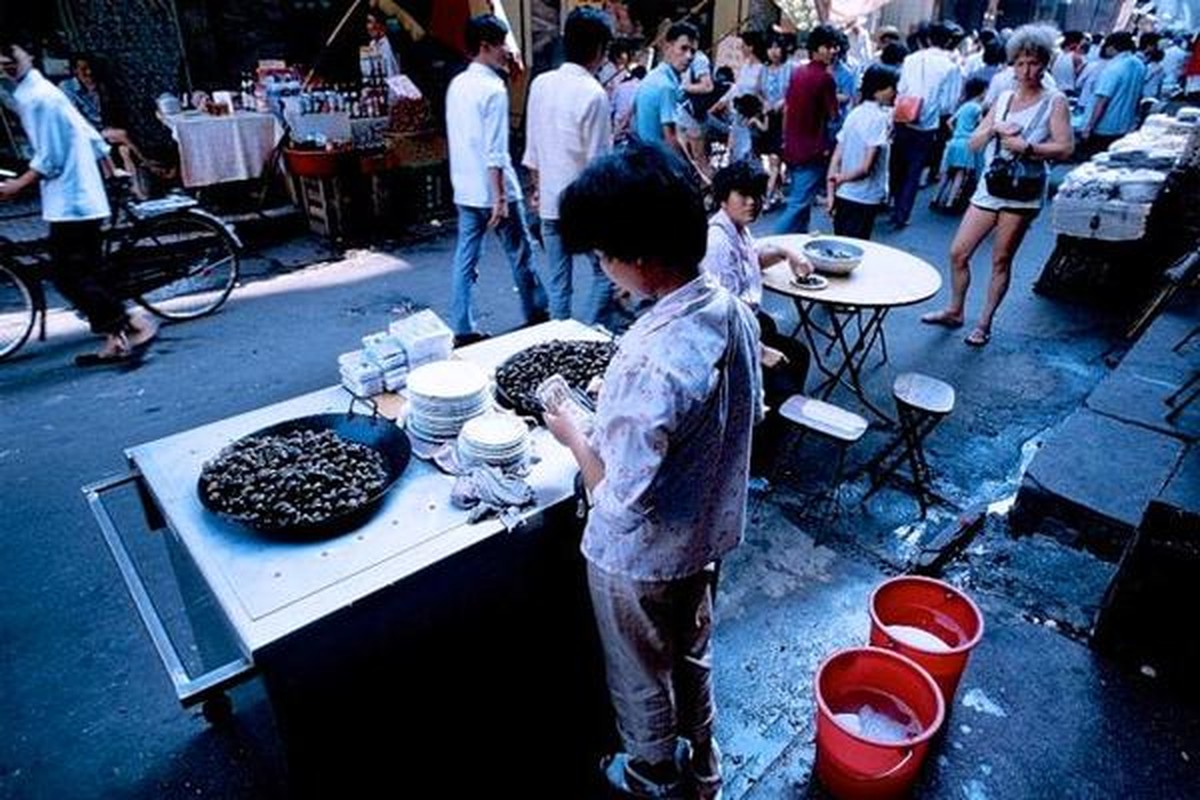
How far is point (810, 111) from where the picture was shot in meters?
6.79

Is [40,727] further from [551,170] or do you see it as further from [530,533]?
[551,170]

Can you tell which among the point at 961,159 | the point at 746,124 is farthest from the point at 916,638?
the point at 961,159

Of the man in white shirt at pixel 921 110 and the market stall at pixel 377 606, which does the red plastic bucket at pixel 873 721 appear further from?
→ the man in white shirt at pixel 921 110

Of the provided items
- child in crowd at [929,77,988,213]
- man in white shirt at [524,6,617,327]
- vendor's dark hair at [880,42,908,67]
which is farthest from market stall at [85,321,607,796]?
child in crowd at [929,77,988,213]

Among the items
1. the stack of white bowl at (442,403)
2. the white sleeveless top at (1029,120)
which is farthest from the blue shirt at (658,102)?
the stack of white bowl at (442,403)

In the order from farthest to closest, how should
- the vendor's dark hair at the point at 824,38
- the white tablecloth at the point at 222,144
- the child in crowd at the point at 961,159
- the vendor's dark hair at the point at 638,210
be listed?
the child in crowd at the point at 961,159
the white tablecloth at the point at 222,144
the vendor's dark hair at the point at 824,38
the vendor's dark hair at the point at 638,210

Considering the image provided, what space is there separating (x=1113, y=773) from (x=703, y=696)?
1.67m

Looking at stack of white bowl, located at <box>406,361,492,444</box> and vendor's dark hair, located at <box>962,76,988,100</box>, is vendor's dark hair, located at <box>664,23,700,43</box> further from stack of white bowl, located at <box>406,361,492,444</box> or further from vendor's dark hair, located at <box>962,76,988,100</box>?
Answer: stack of white bowl, located at <box>406,361,492,444</box>

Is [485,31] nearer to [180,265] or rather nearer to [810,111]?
[810,111]

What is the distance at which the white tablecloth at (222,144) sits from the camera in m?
7.86

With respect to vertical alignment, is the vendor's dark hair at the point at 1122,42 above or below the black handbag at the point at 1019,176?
above

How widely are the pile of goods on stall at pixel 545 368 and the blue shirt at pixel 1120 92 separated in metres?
13.2

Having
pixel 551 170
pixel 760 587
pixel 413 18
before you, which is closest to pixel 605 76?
pixel 413 18

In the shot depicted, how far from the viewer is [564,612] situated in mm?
2502
